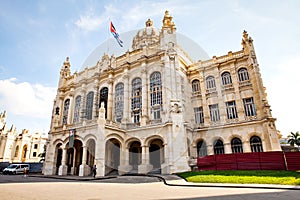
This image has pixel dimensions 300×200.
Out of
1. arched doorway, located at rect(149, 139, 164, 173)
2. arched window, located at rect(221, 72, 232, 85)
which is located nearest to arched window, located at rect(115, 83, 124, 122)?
arched doorway, located at rect(149, 139, 164, 173)

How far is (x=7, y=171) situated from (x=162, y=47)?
30699 millimetres

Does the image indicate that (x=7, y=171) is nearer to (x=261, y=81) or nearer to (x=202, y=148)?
(x=202, y=148)

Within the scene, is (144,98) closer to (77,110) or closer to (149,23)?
(77,110)

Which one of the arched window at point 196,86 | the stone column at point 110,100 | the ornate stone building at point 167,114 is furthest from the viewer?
the stone column at point 110,100

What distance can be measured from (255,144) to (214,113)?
6.25 metres

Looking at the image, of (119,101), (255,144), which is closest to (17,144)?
(119,101)

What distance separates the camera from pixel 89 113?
31672 mm

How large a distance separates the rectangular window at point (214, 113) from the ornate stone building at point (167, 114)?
0.14 metres

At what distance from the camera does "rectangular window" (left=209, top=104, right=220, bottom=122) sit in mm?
25672

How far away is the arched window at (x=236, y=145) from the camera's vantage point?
913 inches

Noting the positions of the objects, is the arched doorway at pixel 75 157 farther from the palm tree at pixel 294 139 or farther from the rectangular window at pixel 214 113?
the palm tree at pixel 294 139

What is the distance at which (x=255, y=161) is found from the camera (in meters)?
17.1

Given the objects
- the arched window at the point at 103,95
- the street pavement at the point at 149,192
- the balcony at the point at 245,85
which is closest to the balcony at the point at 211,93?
the balcony at the point at 245,85

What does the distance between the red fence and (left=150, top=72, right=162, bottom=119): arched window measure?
29.1 ft
